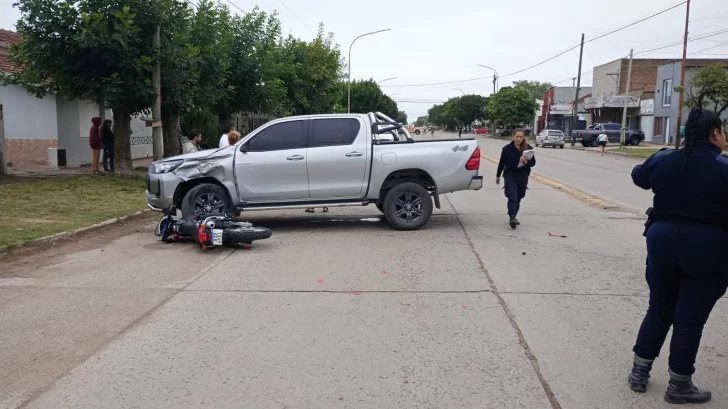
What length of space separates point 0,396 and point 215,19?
17.2 metres

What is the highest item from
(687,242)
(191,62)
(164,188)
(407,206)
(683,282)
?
(191,62)

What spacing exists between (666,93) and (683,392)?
53484 mm

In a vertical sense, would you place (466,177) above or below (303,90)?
below

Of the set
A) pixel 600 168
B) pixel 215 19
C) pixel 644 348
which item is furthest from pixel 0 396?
pixel 600 168

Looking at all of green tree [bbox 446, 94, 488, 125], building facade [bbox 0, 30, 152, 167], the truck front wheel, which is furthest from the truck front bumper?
green tree [bbox 446, 94, 488, 125]

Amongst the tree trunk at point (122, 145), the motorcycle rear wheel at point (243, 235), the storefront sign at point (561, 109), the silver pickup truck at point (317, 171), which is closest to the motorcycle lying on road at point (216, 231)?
the motorcycle rear wheel at point (243, 235)

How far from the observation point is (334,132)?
10891 mm

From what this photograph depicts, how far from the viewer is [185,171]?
1051 cm

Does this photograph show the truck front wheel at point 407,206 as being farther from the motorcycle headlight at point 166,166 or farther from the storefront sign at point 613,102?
the storefront sign at point 613,102

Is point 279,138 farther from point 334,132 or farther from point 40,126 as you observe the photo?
point 40,126

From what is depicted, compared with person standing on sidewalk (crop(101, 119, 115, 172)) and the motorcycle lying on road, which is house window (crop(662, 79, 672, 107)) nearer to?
person standing on sidewalk (crop(101, 119, 115, 172))

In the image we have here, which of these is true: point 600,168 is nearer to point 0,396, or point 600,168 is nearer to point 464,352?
point 464,352

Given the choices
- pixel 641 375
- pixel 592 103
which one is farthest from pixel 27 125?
pixel 592 103

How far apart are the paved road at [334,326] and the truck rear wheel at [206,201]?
990 millimetres
